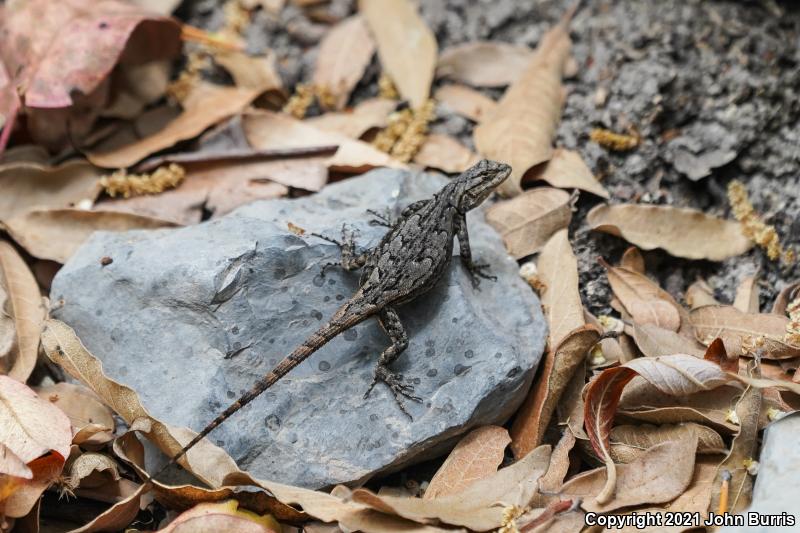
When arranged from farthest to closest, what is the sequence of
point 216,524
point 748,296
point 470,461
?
1. point 748,296
2. point 470,461
3. point 216,524

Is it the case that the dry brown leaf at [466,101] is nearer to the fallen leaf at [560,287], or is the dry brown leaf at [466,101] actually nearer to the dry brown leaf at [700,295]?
the fallen leaf at [560,287]

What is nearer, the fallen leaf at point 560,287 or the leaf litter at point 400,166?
the leaf litter at point 400,166

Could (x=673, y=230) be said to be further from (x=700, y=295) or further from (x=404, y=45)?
(x=404, y=45)

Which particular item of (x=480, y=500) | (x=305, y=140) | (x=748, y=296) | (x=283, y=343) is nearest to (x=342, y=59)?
(x=305, y=140)

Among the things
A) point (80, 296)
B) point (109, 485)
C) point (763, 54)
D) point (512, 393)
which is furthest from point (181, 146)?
point (763, 54)

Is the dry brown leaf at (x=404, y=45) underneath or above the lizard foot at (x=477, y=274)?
above

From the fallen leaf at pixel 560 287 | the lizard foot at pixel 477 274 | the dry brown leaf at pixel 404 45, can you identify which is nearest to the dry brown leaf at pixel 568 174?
the fallen leaf at pixel 560 287

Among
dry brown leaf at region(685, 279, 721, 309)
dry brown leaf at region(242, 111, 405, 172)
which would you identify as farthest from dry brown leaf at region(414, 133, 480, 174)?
dry brown leaf at region(685, 279, 721, 309)

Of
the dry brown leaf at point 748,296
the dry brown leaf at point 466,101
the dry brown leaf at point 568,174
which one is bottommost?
the dry brown leaf at point 748,296
